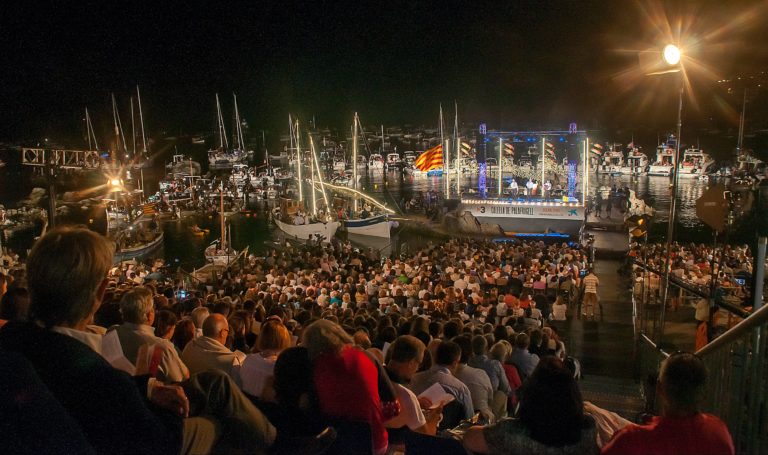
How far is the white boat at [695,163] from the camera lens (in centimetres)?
10978

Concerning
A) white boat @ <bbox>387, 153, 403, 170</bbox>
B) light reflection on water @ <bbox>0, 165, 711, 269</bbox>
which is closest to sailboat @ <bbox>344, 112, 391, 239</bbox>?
light reflection on water @ <bbox>0, 165, 711, 269</bbox>

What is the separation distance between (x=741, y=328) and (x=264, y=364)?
260cm

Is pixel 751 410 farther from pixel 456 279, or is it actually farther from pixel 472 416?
pixel 456 279

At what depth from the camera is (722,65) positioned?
6793mm

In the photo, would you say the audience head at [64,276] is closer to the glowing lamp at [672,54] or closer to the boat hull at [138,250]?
the glowing lamp at [672,54]

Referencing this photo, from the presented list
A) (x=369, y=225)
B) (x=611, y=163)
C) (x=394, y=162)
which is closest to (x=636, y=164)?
(x=611, y=163)

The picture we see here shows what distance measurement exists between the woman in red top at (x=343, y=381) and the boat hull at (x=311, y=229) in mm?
32852

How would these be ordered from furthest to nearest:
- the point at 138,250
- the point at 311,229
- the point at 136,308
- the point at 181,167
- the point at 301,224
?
the point at 181,167, the point at 301,224, the point at 311,229, the point at 138,250, the point at 136,308

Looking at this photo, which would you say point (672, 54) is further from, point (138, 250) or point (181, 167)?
point (181, 167)

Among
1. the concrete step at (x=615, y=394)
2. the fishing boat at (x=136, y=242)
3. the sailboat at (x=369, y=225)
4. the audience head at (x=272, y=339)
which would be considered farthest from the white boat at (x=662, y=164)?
the audience head at (x=272, y=339)

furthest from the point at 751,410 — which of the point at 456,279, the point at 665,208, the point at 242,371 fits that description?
the point at 665,208

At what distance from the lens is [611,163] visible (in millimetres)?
129750

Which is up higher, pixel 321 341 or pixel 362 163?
pixel 362 163

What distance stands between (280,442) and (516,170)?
9987 cm
